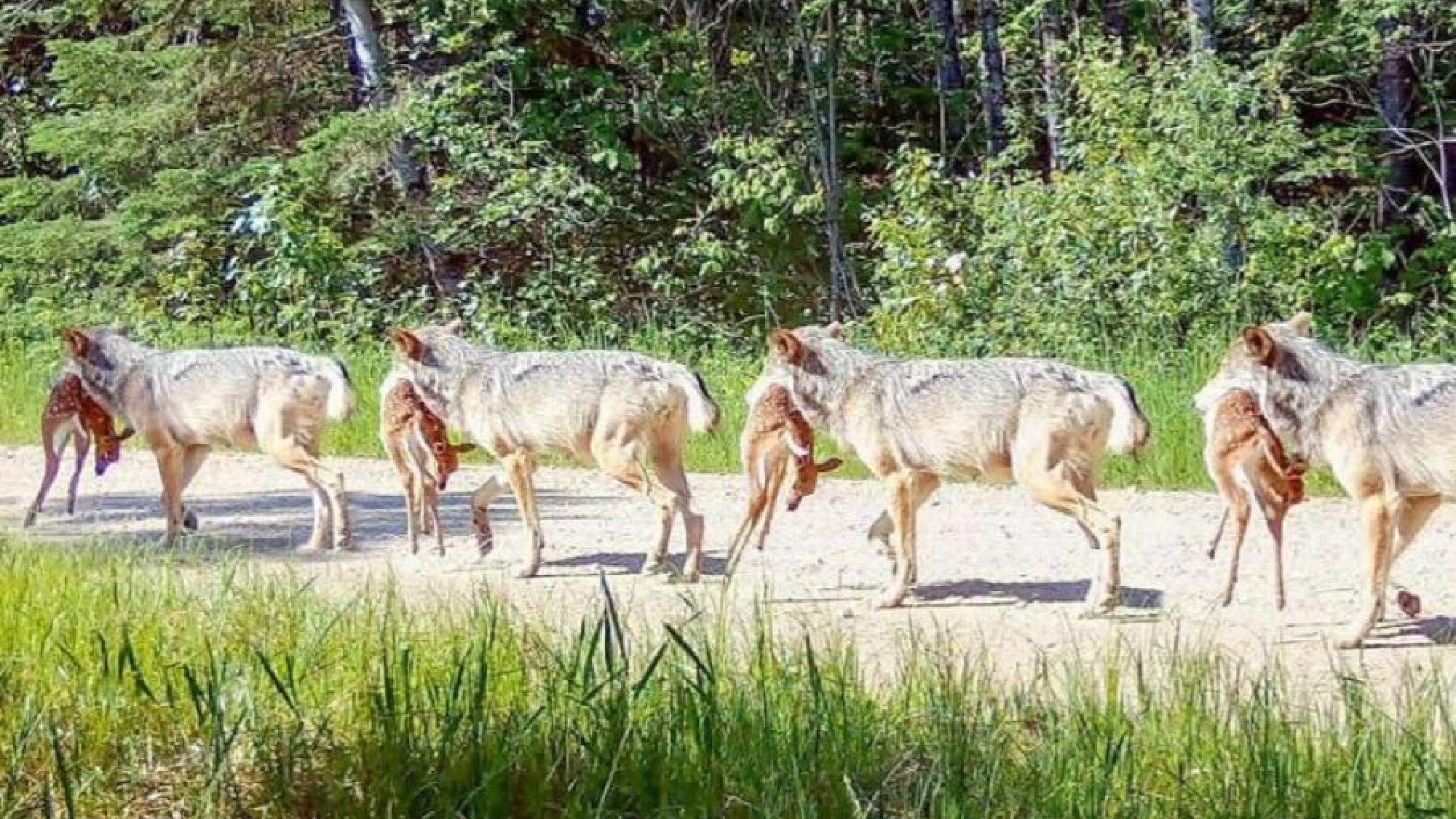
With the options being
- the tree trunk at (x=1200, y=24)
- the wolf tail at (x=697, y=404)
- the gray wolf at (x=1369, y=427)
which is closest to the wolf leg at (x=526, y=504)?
Answer: the wolf tail at (x=697, y=404)

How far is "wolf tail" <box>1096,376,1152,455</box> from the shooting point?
988cm

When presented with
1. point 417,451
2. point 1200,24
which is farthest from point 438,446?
point 1200,24

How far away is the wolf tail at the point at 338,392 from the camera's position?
12.4 m

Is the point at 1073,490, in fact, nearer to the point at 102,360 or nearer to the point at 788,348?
the point at 788,348

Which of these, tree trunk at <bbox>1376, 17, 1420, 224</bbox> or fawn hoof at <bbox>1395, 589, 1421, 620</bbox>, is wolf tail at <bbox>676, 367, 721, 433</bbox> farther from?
tree trunk at <bbox>1376, 17, 1420, 224</bbox>

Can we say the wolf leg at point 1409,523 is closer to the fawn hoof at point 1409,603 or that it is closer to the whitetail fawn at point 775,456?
the fawn hoof at point 1409,603

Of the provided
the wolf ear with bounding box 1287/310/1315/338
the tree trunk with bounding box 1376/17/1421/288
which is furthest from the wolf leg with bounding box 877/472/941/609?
the tree trunk with bounding box 1376/17/1421/288

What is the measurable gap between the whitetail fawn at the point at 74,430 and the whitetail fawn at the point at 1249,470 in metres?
7.43

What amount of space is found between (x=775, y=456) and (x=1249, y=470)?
2.57m

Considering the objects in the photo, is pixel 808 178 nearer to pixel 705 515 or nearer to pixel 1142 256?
pixel 1142 256

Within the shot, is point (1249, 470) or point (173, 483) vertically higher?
point (1249, 470)

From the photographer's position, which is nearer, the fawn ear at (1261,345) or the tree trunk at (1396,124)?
the fawn ear at (1261,345)

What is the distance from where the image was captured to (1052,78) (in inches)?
1047

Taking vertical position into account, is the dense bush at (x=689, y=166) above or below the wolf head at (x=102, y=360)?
above
